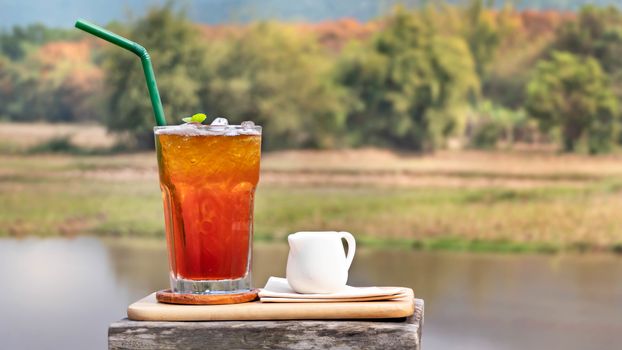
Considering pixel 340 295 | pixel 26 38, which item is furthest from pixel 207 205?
pixel 26 38

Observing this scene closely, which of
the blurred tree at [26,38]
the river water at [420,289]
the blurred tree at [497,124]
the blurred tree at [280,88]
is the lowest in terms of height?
the river water at [420,289]

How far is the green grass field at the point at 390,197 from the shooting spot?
6.21 meters

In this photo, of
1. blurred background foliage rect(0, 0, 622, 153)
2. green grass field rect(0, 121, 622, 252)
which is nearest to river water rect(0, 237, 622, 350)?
green grass field rect(0, 121, 622, 252)

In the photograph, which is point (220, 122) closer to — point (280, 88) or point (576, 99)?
point (280, 88)

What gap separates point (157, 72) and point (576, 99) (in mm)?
2683

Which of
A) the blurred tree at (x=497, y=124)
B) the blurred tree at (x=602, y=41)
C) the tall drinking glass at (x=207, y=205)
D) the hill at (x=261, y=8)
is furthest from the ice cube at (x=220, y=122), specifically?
the blurred tree at (x=602, y=41)

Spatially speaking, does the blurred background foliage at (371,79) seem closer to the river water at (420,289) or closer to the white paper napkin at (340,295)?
the river water at (420,289)

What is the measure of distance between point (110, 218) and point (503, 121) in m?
2.63

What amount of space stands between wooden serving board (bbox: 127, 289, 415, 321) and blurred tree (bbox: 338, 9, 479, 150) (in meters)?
5.14

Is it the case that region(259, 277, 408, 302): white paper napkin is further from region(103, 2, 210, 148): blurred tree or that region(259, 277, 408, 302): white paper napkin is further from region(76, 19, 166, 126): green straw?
region(103, 2, 210, 148): blurred tree

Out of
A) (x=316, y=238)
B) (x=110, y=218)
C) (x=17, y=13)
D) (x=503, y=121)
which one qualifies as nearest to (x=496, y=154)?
(x=503, y=121)

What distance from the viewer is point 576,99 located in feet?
20.6

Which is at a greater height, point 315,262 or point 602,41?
point 602,41

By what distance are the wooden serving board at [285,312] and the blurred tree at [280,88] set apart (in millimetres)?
5101
